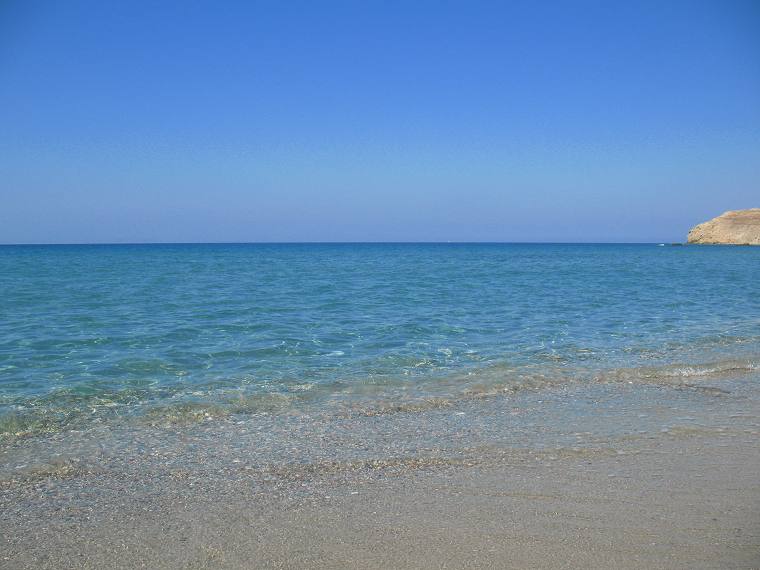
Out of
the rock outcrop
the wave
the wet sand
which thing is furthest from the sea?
the rock outcrop

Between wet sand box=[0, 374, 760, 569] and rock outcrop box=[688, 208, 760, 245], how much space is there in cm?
12968

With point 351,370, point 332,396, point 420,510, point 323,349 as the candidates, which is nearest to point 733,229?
point 323,349

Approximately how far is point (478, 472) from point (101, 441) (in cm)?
480

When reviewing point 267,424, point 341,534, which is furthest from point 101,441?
point 341,534

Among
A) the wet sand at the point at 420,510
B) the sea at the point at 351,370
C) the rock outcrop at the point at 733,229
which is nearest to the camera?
the wet sand at the point at 420,510

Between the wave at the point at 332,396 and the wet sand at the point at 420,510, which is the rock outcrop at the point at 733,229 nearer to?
the wave at the point at 332,396

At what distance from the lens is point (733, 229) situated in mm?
118125

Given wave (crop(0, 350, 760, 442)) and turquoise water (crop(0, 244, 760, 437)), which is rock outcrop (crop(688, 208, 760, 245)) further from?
wave (crop(0, 350, 760, 442))

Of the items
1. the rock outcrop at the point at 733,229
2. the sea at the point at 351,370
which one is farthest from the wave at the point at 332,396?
the rock outcrop at the point at 733,229

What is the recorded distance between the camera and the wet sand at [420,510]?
426cm

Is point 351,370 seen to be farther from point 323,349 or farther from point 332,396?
point 323,349

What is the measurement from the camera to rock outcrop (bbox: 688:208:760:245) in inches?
4489

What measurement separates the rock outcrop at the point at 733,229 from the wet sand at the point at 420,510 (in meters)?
130

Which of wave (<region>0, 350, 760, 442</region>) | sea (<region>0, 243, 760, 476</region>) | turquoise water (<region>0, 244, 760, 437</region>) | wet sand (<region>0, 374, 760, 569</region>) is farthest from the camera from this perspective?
turquoise water (<region>0, 244, 760, 437</region>)
